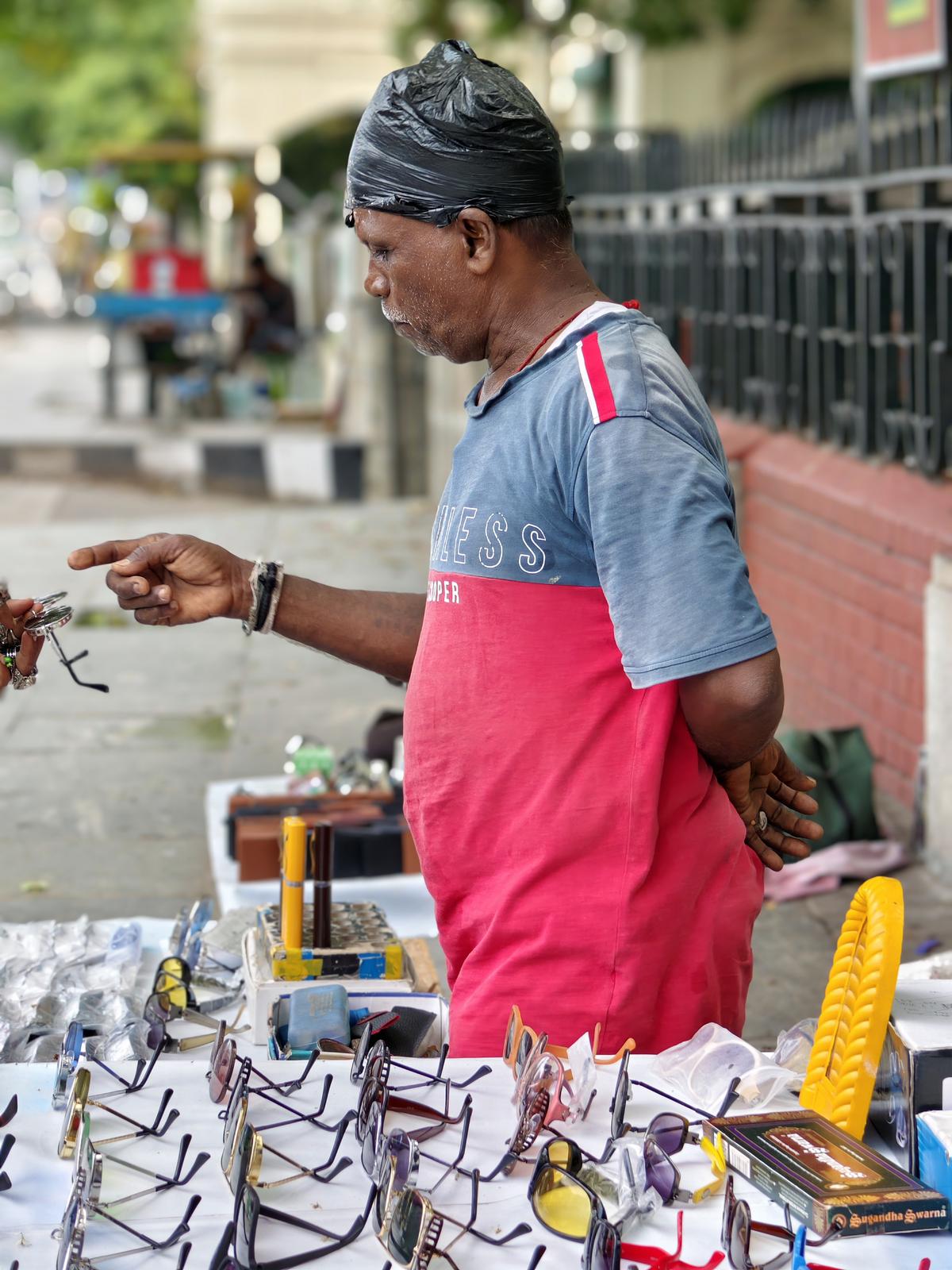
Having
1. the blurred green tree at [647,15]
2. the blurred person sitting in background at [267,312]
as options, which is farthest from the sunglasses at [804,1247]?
the blurred person sitting in background at [267,312]

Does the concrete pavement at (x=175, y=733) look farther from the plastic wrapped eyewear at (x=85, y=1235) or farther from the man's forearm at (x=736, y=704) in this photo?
the plastic wrapped eyewear at (x=85, y=1235)

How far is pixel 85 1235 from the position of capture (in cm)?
175

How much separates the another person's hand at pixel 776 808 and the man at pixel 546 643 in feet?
0.16

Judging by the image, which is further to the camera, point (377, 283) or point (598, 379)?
point (377, 283)

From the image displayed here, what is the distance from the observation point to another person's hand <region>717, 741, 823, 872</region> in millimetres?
2279

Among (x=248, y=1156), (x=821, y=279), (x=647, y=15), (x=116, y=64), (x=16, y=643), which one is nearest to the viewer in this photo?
(x=248, y=1156)

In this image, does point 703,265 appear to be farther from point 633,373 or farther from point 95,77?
point 95,77

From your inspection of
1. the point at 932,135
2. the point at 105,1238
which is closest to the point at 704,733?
the point at 105,1238

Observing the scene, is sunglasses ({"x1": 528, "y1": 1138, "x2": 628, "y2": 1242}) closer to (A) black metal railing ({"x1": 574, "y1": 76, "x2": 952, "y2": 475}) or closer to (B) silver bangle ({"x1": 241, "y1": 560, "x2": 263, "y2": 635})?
(B) silver bangle ({"x1": 241, "y1": 560, "x2": 263, "y2": 635})

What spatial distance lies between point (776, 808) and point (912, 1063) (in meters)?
0.52

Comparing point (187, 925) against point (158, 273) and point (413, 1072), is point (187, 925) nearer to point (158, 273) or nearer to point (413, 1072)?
point (413, 1072)

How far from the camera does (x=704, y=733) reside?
205 centimetres

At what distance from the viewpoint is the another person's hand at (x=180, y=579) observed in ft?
7.79

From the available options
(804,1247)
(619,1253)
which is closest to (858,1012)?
(804,1247)
